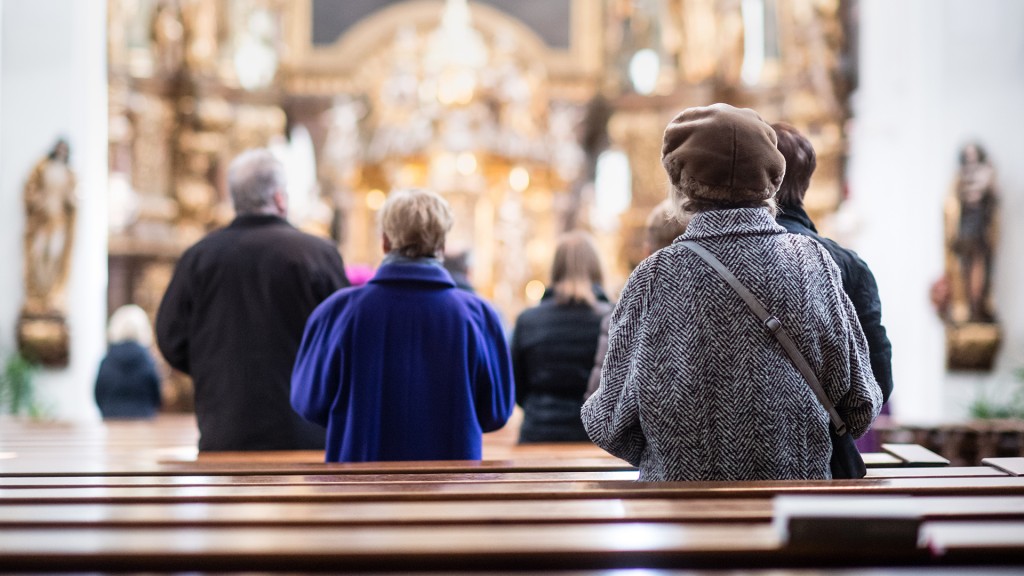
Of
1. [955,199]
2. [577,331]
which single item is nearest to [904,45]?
[955,199]

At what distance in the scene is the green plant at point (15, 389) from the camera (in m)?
8.52

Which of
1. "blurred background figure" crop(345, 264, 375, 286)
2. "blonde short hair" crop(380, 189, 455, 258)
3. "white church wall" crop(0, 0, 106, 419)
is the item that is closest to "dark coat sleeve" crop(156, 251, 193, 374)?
"blurred background figure" crop(345, 264, 375, 286)

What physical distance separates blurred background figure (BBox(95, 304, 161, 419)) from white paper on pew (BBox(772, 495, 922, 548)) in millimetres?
5391

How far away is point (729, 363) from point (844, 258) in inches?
23.7

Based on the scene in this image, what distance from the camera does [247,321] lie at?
348 cm

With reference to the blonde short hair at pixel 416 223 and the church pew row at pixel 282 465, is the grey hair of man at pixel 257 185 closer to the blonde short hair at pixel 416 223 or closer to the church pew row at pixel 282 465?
the blonde short hair at pixel 416 223

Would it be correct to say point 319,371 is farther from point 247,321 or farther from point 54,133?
point 54,133

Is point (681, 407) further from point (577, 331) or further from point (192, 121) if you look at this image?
point (192, 121)

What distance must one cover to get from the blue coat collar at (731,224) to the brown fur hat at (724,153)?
3 centimetres

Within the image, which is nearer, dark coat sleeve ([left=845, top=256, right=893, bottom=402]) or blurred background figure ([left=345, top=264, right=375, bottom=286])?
dark coat sleeve ([left=845, top=256, right=893, bottom=402])

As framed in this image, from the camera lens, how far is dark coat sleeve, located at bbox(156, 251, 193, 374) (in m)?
3.52

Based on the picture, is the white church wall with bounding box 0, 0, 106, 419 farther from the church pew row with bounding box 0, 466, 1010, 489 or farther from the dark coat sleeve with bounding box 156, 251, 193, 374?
the church pew row with bounding box 0, 466, 1010, 489

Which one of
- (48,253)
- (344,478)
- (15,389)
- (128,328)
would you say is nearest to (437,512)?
(344,478)

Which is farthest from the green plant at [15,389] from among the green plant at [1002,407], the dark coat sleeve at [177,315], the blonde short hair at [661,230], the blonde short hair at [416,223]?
the green plant at [1002,407]
